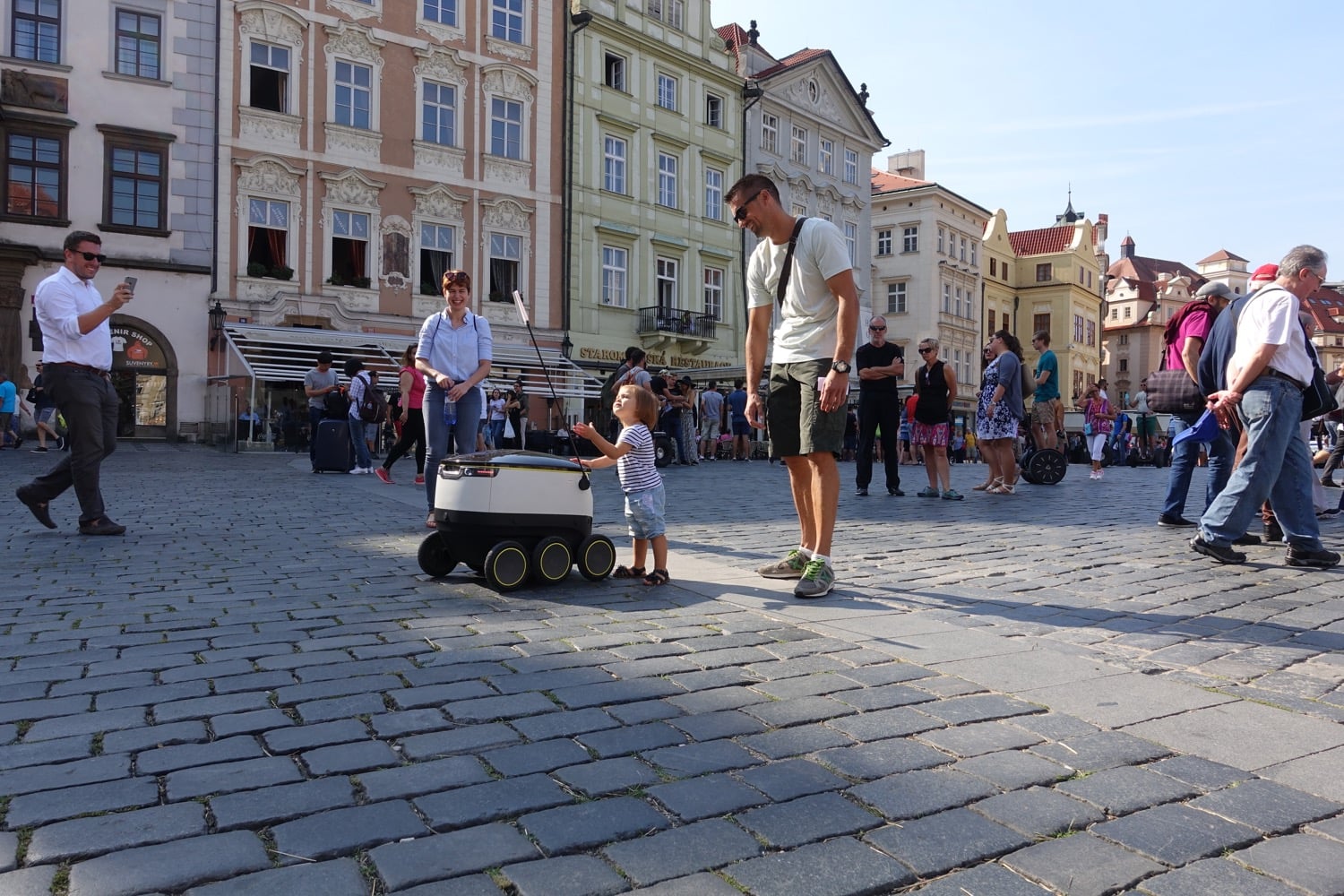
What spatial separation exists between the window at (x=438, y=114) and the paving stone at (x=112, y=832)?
1157 inches

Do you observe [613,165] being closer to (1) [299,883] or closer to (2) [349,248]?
(2) [349,248]

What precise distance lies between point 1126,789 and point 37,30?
→ 28749mm

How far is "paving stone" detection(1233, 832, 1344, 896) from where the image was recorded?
6.53 ft

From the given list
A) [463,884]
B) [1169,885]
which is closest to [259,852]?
[463,884]

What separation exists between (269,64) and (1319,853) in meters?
29.3

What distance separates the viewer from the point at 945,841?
2.14m

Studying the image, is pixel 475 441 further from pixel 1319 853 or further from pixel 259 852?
pixel 1319 853

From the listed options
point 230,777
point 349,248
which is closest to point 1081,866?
point 230,777

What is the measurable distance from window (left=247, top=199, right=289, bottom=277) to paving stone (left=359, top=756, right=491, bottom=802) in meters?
26.5

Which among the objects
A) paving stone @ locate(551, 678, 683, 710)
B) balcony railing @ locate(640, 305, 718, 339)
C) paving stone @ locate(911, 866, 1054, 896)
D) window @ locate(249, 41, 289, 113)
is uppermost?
window @ locate(249, 41, 289, 113)

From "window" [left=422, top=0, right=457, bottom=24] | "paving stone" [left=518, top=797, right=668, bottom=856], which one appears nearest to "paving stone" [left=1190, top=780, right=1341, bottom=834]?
"paving stone" [left=518, top=797, right=668, bottom=856]

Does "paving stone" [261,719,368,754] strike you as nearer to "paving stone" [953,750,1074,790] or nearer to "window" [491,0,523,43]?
"paving stone" [953,750,1074,790]

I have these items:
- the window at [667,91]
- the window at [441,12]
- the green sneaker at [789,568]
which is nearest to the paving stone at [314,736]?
the green sneaker at [789,568]

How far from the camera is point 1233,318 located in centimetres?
634
